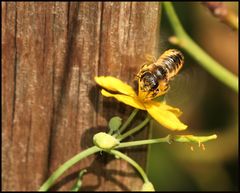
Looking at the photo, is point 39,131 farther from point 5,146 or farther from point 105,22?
point 105,22

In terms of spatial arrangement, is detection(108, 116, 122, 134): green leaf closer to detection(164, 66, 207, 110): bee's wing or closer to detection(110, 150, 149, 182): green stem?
detection(110, 150, 149, 182): green stem

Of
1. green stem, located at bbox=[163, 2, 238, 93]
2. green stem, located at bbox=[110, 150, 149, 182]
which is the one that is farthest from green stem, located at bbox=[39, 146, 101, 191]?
green stem, located at bbox=[163, 2, 238, 93]

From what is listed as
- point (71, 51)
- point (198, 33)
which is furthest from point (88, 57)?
point (198, 33)

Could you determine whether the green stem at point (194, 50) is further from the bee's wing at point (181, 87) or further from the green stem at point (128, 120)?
the green stem at point (128, 120)

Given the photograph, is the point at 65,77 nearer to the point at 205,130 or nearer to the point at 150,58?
the point at 150,58

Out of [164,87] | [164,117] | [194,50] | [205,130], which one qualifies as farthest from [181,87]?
[205,130]

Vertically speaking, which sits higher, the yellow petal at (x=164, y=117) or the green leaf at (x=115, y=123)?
the yellow petal at (x=164, y=117)

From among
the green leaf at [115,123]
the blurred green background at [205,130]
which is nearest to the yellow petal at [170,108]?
the green leaf at [115,123]
